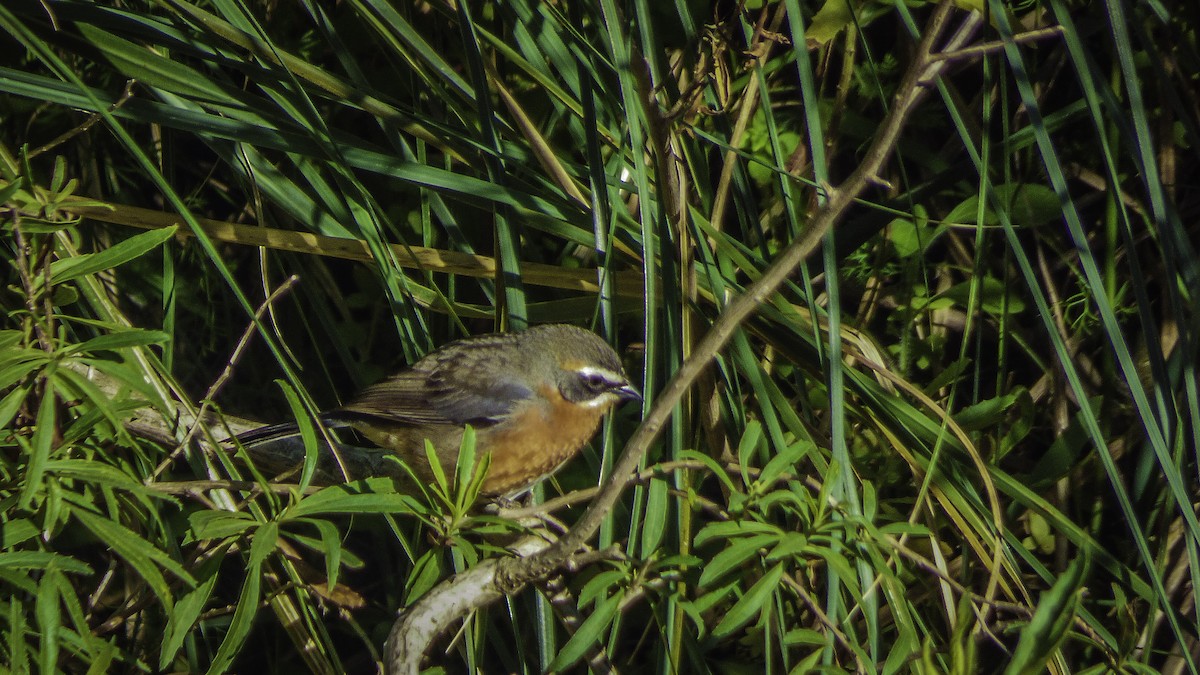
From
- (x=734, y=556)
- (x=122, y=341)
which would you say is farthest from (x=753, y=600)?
(x=122, y=341)

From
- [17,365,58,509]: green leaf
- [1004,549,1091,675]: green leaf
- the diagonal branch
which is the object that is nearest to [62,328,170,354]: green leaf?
[17,365,58,509]: green leaf

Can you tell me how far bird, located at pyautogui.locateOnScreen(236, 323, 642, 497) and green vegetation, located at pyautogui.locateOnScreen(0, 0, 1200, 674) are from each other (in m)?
0.16

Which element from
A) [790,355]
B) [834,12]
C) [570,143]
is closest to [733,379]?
[790,355]

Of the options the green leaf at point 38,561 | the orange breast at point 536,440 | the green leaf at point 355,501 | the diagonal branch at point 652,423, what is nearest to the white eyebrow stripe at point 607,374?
the orange breast at point 536,440

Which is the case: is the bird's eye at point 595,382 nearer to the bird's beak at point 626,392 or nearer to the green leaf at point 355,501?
the bird's beak at point 626,392

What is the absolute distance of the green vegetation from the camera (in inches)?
74.2

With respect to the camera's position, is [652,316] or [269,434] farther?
[269,434]

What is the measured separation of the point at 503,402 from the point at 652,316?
4.52 feet

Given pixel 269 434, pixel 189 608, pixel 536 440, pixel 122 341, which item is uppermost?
→ pixel 122 341

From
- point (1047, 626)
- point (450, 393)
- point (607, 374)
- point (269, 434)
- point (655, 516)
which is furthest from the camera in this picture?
point (450, 393)

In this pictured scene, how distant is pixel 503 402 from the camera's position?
353 cm

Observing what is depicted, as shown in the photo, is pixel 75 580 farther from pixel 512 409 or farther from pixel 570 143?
pixel 570 143

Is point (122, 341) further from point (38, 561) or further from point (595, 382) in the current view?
point (595, 382)

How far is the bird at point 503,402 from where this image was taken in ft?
10.8
